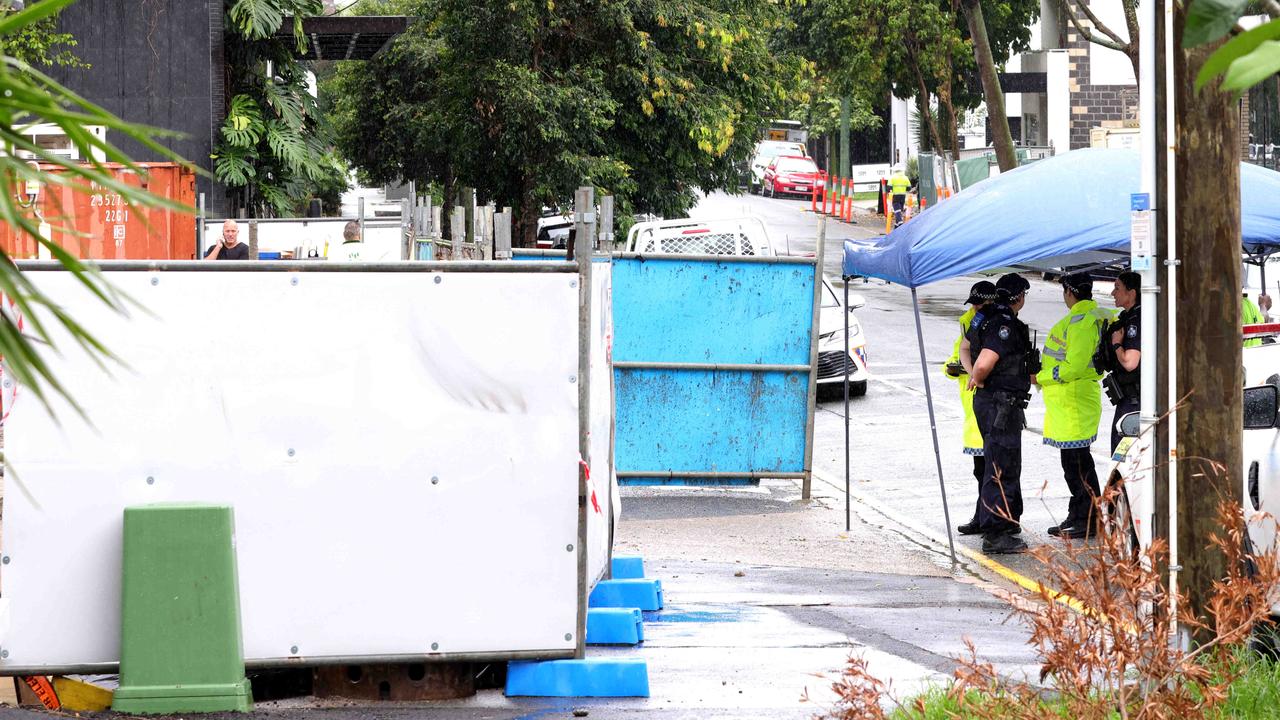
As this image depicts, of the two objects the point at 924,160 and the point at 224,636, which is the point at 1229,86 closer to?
the point at 224,636

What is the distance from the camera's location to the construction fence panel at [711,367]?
1213 centimetres

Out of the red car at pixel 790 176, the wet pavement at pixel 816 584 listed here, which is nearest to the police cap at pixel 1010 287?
the wet pavement at pixel 816 584

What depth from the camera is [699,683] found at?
6574mm

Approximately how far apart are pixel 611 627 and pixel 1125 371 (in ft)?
14.1

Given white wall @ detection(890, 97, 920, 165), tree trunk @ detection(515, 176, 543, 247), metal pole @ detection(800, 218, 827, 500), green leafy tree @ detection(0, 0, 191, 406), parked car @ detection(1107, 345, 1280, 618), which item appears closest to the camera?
green leafy tree @ detection(0, 0, 191, 406)

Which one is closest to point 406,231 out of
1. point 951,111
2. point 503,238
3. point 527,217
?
point 527,217

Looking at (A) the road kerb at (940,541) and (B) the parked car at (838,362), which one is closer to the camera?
(A) the road kerb at (940,541)

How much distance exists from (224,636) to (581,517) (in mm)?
1348

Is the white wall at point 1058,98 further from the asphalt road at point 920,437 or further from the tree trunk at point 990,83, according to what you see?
the tree trunk at point 990,83

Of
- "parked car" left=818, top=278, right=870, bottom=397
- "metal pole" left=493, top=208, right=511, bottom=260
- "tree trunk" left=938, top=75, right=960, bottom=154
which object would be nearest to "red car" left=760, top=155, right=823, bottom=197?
"tree trunk" left=938, top=75, right=960, bottom=154

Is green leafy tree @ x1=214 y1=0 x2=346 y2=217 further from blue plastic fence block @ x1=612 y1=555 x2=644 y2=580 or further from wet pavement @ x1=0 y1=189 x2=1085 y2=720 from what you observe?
blue plastic fence block @ x1=612 y1=555 x2=644 y2=580

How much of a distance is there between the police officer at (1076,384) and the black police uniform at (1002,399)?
0.55ft

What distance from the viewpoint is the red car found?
5856cm

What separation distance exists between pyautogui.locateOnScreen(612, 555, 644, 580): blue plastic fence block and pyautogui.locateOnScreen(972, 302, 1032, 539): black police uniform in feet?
9.72
